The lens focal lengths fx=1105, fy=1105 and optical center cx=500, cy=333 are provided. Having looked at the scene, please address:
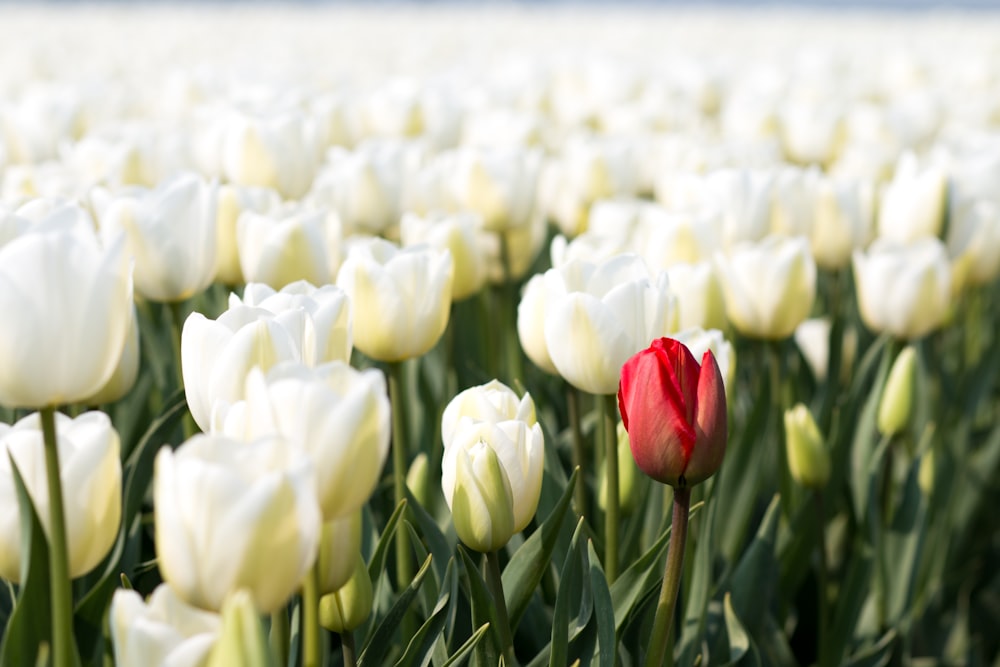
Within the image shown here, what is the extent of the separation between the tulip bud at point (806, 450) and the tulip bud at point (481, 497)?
27.9 inches

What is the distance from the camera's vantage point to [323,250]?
162 centimetres

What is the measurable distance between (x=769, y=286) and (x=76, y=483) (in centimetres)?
121

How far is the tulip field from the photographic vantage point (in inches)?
36.4

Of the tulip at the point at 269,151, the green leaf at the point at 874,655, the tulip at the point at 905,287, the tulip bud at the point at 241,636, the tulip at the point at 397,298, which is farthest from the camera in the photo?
the tulip at the point at 269,151

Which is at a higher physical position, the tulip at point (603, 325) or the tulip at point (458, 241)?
the tulip at point (603, 325)

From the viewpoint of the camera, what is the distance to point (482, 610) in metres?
1.19

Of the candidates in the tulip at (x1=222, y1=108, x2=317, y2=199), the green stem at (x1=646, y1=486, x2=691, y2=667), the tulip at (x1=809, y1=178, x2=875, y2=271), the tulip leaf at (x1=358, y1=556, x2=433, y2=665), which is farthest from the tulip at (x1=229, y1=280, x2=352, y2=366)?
the tulip at (x1=809, y1=178, x2=875, y2=271)

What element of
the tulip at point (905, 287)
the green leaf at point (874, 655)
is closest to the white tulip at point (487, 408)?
the green leaf at point (874, 655)

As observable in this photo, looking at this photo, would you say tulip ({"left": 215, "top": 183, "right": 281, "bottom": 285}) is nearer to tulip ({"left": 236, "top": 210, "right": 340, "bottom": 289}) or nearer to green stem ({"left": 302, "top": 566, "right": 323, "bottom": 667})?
tulip ({"left": 236, "top": 210, "right": 340, "bottom": 289})

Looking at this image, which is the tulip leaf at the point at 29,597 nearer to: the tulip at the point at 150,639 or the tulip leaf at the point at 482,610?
the tulip at the point at 150,639

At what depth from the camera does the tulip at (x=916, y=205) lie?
87.1 inches

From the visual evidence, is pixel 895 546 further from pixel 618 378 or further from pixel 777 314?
pixel 618 378

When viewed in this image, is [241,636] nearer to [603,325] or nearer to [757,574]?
[603,325]

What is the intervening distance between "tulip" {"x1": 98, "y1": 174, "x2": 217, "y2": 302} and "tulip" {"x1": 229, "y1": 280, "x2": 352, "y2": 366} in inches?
19.9
